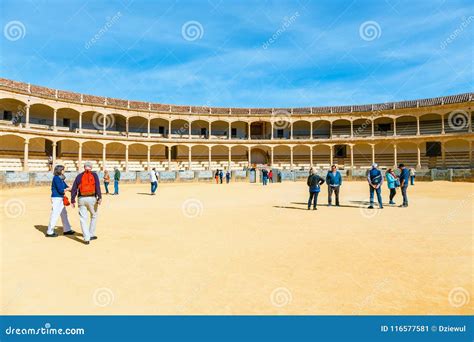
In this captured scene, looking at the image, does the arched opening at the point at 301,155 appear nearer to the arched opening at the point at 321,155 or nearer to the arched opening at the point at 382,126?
the arched opening at the point at 321,155

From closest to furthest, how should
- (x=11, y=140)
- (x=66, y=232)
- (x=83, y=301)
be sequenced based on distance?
(x=83, y=301) < (x=66, y=232) < (x=11, y=140)

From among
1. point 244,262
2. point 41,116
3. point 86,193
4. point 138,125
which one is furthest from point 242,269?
point 138,125

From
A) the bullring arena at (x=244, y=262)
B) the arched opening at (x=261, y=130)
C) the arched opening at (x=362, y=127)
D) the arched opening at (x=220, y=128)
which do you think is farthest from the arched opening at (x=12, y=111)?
the arched opening at (x=362, y=127)

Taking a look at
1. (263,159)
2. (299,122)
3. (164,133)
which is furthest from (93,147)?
(299,122)

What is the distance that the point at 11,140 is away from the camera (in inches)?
1140

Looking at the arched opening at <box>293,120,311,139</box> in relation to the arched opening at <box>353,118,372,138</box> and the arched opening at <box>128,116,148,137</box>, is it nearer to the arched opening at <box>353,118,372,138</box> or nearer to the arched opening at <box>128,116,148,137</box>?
the arched opening at <box>353,118,372,138</box>

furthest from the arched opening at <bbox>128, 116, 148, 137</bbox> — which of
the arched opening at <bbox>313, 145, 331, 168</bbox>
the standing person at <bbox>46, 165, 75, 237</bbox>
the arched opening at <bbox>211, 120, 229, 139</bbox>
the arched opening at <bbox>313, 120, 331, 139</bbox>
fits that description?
the standing person at <bbox>46, 165, 75, 237</bbox>

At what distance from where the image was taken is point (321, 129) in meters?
43.9

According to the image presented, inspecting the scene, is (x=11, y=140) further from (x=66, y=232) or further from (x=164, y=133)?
(x=66, y=232)

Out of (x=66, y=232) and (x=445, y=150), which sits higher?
(x=445, y=150)

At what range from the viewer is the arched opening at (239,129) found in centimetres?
4505

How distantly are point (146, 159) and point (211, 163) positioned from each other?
830 cm

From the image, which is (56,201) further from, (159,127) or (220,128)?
(220,128)
